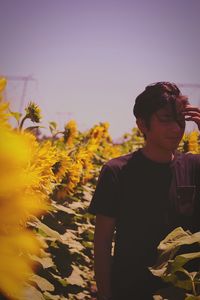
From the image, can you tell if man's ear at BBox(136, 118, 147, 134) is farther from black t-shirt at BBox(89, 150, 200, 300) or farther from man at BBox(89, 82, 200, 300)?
black t-shirt at BBox(89, 150, 200, 300)

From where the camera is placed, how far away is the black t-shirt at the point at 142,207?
160 cm

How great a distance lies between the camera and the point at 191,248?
1495mm

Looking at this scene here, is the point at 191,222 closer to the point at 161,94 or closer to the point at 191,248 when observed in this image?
the point at 191,248

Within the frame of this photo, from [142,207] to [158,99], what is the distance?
523 mm

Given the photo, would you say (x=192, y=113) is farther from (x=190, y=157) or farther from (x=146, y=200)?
(x=146, y=200)

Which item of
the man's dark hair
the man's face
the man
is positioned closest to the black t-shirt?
the man

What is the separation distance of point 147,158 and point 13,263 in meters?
1.55

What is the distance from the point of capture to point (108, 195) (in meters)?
1.68

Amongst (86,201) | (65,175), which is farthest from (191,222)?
(86,201)

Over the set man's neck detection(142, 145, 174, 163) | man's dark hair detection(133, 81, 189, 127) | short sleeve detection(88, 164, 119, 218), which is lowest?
short sleeve detection(88, 164, 119, 218)

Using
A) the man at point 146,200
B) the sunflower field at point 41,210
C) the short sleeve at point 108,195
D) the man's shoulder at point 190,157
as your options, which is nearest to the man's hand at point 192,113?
the man at point 146,200

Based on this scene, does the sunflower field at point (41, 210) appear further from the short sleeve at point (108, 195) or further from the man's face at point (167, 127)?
the man's face at point (167, 127)

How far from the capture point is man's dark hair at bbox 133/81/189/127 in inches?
66.4

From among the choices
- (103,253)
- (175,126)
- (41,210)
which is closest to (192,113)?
(175,126)
